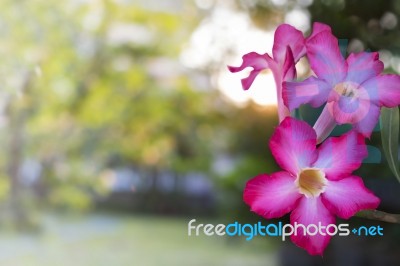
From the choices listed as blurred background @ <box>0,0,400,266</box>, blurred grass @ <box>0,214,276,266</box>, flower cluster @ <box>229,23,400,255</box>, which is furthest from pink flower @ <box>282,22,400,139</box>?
blurred grass @ <box>0,214,276,266</box>

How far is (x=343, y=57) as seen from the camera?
0.50 metres

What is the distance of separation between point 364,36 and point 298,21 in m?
0.11

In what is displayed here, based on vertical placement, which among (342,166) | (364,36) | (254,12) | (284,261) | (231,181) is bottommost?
(284,261)

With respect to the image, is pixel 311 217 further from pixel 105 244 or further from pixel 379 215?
pixel 105 244

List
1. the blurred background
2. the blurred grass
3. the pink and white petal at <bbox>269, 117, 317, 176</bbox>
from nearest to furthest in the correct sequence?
the pink and white petal at <bbox>269, 117, 317, 176</bbox>, the blurred background, the blurred grass

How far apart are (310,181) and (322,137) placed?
40 mm

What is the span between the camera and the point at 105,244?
1.71m

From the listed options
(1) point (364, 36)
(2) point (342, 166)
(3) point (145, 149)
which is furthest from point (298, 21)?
(3) point (145, 149)

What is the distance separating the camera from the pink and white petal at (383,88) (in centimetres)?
49

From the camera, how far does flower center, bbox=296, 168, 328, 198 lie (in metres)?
0.48

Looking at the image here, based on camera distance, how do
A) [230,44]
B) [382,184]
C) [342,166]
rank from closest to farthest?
[342,166] → [382,184] → [230,44]

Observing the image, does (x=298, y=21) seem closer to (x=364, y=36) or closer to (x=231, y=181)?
(x=364, y=36)

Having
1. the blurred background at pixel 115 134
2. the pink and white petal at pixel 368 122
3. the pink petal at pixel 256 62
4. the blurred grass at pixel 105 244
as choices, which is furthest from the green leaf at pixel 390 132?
the blurred grass at pixel 105 244
